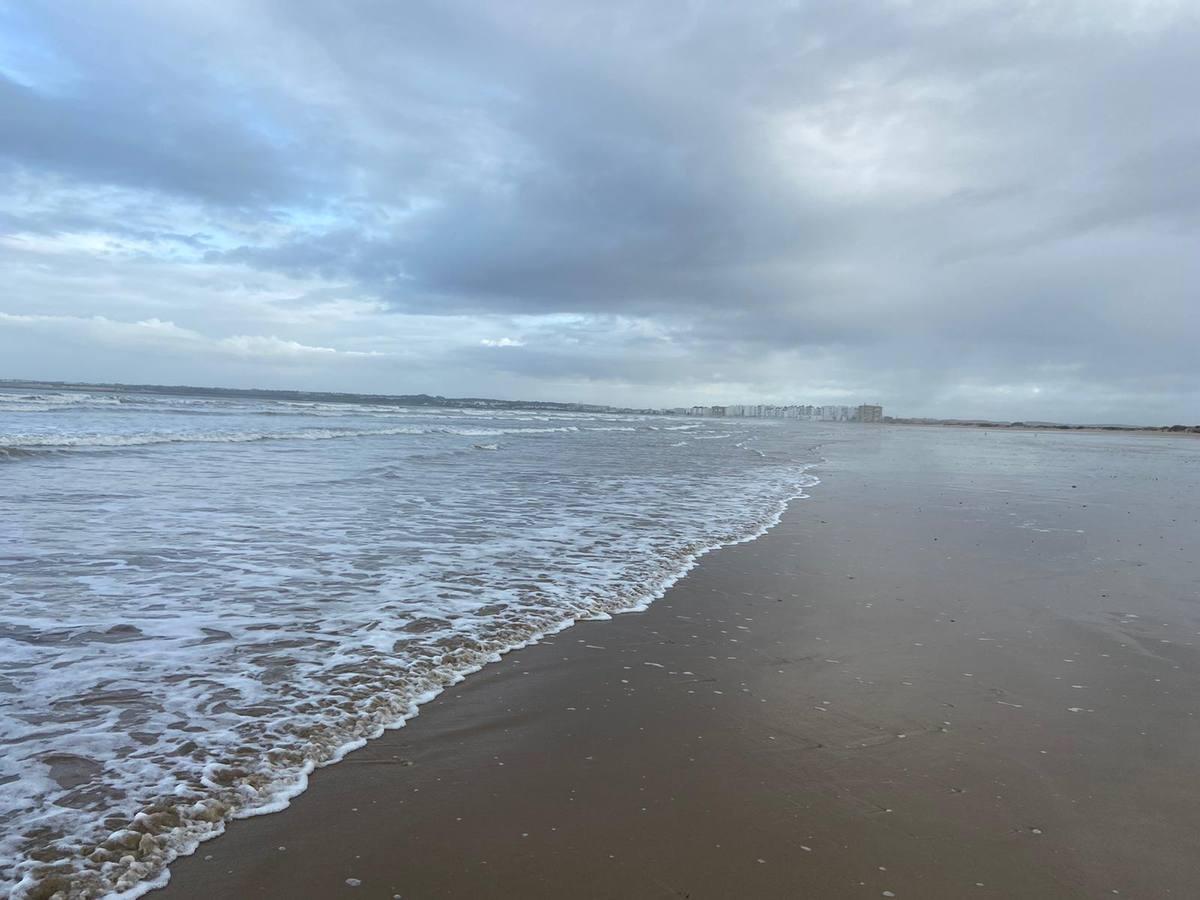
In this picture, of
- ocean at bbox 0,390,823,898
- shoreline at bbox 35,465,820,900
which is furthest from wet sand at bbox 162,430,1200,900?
ocean at bbox 0,390,823,898

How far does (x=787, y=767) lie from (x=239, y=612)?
462 cm

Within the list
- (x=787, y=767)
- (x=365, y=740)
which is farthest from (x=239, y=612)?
(x=787, y=767)

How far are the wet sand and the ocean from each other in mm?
366

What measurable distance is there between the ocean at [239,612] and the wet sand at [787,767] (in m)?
0.37

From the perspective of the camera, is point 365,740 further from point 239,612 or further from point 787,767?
point 239,612

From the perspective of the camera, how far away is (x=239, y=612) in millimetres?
5957

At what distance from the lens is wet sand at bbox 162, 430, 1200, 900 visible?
2.74m

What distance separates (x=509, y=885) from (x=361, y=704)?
1948 mm

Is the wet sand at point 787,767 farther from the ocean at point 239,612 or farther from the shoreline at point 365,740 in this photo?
the ocean at point 239,612

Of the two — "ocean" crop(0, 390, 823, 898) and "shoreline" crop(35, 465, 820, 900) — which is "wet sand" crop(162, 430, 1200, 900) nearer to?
"shoreline" crop(35, 465, 820, 900)

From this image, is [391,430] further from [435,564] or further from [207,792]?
[207,792]

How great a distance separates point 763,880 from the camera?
2.69m

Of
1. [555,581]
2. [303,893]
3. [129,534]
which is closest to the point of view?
[303,893]

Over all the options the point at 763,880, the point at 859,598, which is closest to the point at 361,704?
the point at 763,880
